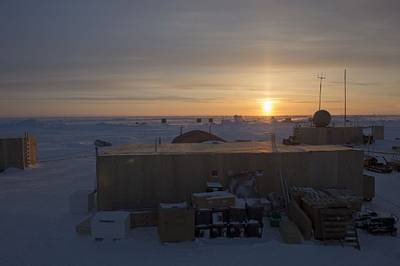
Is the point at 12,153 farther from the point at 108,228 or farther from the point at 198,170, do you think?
the point at 108,228

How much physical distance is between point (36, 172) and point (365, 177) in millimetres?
16280

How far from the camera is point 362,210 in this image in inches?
531

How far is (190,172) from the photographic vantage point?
13641mm

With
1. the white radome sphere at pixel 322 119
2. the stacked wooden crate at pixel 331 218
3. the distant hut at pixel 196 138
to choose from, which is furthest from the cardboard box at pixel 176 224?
the white radome sphere at pixel 322 119

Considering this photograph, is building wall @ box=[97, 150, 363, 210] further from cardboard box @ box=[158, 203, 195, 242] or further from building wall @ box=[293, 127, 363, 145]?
building wall @ box=[293, 127, 363, 145]

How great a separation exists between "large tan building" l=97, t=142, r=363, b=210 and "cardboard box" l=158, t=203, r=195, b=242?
8.50 feet

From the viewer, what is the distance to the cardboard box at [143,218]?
12.2m

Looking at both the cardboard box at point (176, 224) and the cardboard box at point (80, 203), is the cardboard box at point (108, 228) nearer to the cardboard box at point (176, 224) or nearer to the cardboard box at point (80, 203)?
the cardboard box at point (176, 224)

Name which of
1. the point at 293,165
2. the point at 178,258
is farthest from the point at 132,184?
the point at 293,165

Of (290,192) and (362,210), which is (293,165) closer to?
(290,192)

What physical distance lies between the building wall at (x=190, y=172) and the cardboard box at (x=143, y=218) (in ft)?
3.72

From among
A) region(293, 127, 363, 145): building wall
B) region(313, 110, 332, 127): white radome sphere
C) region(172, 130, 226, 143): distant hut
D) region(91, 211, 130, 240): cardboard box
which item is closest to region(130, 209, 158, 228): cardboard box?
region(91, 211, 130, 240): cardboard box

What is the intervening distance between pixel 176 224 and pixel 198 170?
308cm

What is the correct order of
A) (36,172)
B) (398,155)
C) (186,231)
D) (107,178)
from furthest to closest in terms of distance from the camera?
(398,155)
(36,172)
(107,178)
(186,231)
